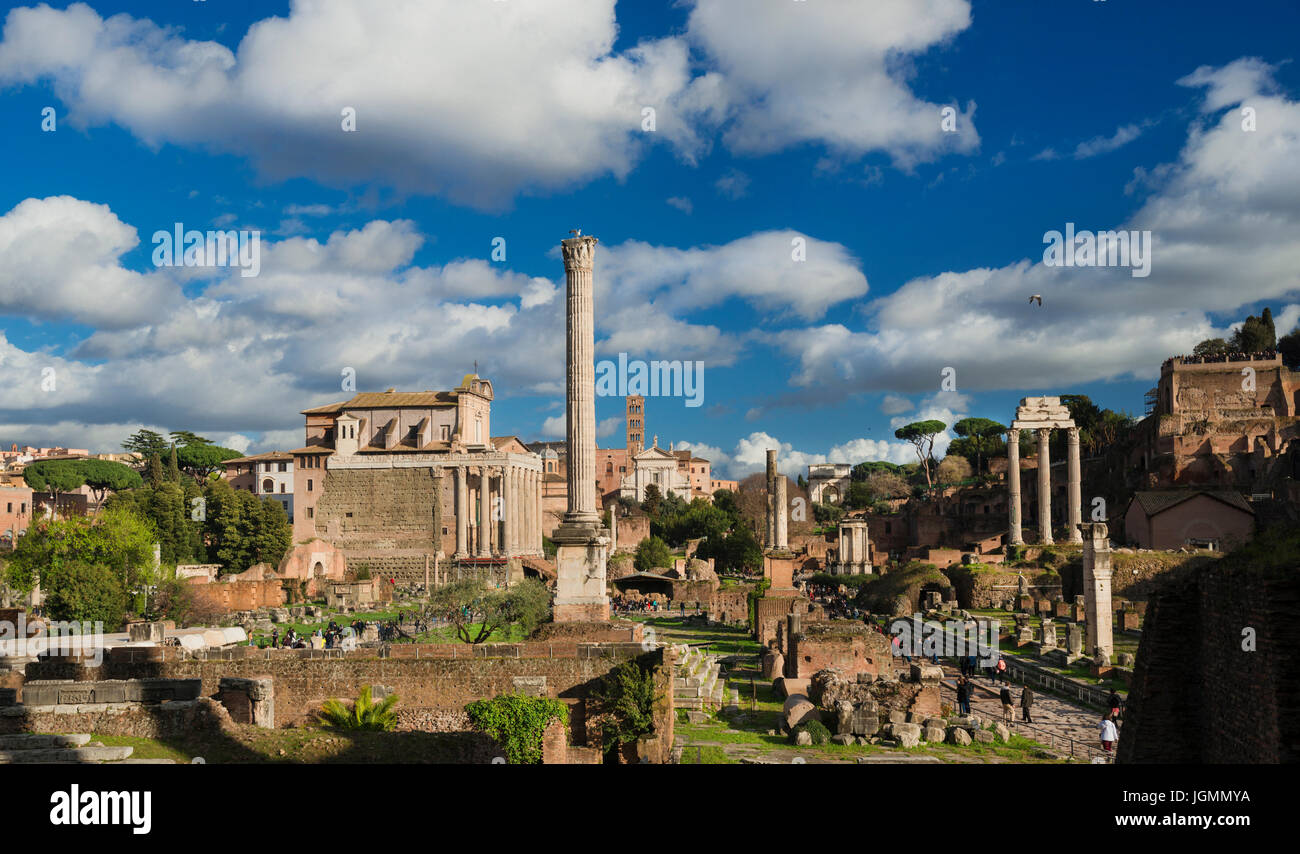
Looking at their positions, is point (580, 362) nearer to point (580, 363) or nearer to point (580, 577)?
point (580, 363)

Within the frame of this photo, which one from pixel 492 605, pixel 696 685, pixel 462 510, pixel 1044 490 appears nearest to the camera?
pixel 696 685

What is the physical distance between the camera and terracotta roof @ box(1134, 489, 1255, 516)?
51.2 meters

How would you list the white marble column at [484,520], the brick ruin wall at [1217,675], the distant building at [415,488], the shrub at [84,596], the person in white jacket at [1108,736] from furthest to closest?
the distant building at [415,488] → the white marble column at [484,520] → the shrub at [84,596] → the person in white jacket at [1108,736] → the brick ruin wall at [1217,675]

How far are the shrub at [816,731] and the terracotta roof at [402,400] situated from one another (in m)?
57.3

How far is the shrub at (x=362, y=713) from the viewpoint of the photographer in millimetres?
16125

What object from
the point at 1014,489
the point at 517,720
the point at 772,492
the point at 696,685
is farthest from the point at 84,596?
the point at 1014,489

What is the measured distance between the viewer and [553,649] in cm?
1770

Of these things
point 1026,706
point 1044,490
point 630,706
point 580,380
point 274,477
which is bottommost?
point 1026,706

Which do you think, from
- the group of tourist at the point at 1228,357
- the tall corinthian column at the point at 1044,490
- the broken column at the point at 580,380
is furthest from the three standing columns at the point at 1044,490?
the broken column at the point at 580,380

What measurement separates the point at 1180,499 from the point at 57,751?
178 ft

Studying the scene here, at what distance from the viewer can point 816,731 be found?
1688 centimetres

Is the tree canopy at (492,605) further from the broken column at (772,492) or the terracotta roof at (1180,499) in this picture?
the terracotta roof at (1180,499)
